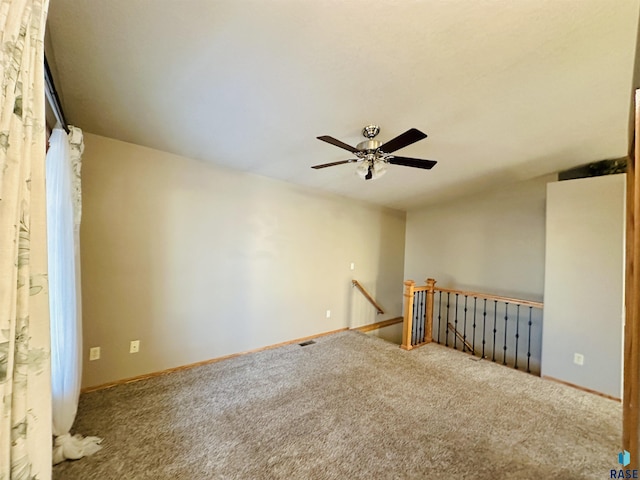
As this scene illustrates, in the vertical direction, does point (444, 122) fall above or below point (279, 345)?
above

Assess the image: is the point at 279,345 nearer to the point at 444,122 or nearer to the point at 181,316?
the point at 181,316

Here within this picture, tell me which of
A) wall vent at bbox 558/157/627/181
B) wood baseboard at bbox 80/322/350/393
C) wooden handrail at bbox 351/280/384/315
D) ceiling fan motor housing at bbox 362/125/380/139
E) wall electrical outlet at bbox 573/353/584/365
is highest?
wall vent at bbox 558/157/627/181

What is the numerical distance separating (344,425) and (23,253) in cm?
219

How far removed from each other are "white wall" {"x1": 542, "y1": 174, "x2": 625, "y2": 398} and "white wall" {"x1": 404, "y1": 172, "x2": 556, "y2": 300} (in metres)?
0.99

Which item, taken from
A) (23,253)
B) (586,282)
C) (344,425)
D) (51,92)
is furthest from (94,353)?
(586,282)

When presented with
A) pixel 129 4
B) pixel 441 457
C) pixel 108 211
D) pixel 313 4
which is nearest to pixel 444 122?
pixel 313 4

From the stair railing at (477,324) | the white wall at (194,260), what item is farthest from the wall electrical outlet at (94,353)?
the stair railing at (477,324)

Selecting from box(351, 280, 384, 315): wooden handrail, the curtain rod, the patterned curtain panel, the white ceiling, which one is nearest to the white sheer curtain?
the curtain rod

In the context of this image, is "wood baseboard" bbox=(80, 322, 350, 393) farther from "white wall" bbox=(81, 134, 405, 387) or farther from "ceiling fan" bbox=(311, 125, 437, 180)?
"ceiling fan" bbox=(311, 125, 437, 180)

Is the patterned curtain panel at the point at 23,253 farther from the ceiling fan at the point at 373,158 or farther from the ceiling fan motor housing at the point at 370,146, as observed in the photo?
the ceiling fan motor housing at the point at 370,146

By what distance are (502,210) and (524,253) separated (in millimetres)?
768

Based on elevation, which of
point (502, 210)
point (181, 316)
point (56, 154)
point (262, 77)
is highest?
point (262, 77)

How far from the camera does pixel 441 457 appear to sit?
177 centimetres

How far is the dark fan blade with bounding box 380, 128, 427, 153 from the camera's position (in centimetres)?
181
